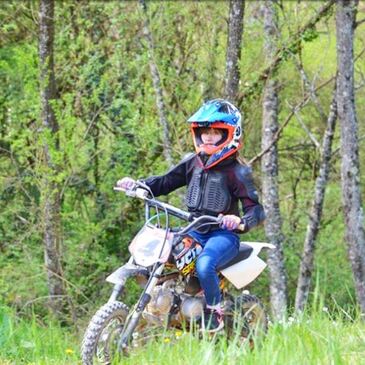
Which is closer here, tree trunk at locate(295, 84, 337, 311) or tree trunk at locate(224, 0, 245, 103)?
tree trunk at locate(224, 0, 245, 103)

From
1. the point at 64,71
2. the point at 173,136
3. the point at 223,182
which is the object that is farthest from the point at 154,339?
the point at 64,71

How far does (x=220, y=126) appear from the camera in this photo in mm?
6430

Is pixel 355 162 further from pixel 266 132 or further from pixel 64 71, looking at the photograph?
pixel 64 71

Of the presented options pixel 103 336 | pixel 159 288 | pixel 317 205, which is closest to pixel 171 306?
pixel 159 288

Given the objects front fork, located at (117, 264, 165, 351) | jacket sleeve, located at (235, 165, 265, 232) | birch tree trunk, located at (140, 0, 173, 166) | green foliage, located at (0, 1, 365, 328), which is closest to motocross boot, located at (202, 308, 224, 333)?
front fork, located at (117, 264, 165, 351)

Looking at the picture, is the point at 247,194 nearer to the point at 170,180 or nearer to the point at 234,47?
the point at 170,180

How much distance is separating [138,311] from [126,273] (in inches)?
12.7

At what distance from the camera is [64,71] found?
1212cm

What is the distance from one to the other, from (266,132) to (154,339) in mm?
6549

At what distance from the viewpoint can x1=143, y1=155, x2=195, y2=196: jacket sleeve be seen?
670 cm

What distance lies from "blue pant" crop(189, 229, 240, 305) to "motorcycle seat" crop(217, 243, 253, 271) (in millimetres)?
61

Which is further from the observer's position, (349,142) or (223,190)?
(349,142)

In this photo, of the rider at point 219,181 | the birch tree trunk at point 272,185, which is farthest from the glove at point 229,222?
the birch tree trunk at point 272,185

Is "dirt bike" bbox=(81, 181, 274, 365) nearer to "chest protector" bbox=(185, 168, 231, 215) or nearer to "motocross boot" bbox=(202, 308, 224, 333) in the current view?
"motocross boot" bbox=(202, 308, 224, 333)
